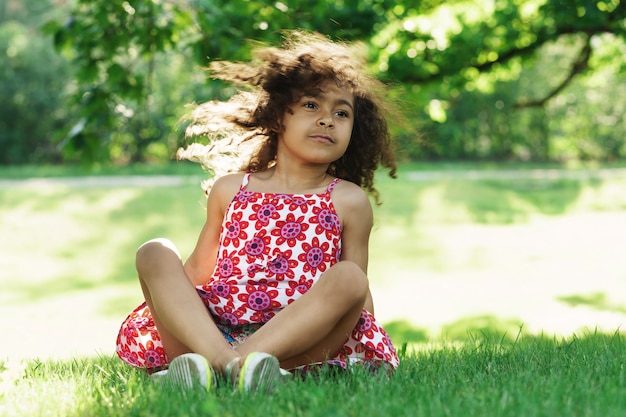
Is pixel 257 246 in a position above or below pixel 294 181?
below

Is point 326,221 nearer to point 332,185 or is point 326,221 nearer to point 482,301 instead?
point 332,185

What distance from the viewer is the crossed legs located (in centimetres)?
261

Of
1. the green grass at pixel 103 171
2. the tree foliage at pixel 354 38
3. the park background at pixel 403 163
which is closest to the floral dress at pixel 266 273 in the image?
the park background at pixel 403 163

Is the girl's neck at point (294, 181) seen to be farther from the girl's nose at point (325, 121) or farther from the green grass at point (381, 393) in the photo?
the green grass at point (381, 393)

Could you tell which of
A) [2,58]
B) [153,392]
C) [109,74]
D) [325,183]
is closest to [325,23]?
[109,74]

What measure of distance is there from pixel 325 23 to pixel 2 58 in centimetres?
2083

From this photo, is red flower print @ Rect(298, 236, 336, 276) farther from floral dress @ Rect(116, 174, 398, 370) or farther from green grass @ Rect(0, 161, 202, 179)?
green grass @ Rect(0, 161, 202, 179)

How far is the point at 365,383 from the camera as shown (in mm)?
2525

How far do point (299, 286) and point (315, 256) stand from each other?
5.4 inches

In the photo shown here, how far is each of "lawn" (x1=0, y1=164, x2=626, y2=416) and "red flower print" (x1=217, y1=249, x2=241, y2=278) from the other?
0.45 m

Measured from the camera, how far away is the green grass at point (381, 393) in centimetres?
219

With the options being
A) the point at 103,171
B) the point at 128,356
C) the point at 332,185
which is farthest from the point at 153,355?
the point at 103,171

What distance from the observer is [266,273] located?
2.90 meters

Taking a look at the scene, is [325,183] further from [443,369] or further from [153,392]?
[153,392]
